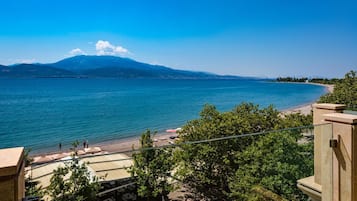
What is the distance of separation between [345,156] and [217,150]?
16.7 feet

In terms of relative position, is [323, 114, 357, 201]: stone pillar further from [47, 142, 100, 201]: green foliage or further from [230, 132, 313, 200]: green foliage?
[47, 142, 100, 201]: green foliage

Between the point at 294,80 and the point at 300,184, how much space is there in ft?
470

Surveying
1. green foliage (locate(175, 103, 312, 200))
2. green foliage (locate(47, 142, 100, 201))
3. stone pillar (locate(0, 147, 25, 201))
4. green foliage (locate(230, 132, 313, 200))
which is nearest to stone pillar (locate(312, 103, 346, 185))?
green foliage (locate(230, 132, 313, 200))

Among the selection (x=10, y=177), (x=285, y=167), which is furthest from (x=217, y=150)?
(x=10, y=177)

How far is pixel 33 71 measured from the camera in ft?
534

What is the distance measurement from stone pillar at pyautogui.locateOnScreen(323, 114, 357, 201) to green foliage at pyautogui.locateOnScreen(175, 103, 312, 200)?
122 cm

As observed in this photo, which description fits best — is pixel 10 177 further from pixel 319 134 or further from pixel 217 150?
pixel 217 150

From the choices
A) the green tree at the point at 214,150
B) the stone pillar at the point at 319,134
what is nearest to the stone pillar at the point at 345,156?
the stone pillar at the point at 319,134

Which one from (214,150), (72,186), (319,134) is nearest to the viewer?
(319,134)

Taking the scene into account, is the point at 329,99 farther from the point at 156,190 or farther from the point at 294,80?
the point at 294,80

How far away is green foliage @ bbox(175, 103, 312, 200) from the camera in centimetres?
596

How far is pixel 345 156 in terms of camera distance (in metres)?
2.28

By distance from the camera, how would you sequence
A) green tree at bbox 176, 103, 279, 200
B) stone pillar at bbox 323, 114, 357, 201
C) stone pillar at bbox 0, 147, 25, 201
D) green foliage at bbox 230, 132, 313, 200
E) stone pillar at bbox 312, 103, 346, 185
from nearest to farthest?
stone pillar at bbox 0, 147, 25, 201, stone pillar at bbox 323, 114, 357, 201, stone pillar at bbox 312, 103, 346, 185, green foliage at bbox 230, 132, 313, 200, green tree at bbox 176, 103, 279, 200

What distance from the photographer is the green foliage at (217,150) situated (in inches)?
235
